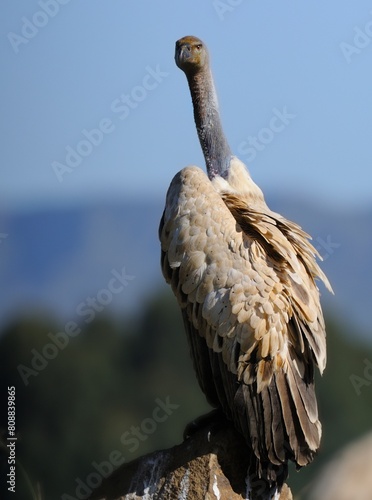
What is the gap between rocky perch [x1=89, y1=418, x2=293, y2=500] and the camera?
23.0 ft

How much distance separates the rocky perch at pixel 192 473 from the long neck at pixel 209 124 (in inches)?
76.5

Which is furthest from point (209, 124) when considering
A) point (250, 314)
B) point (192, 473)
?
point (192, 473)

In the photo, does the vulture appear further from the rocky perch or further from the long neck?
the long neck

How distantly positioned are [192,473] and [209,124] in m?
2.65

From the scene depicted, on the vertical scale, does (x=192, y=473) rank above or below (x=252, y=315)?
below

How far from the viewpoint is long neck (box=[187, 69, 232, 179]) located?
8.29 meters

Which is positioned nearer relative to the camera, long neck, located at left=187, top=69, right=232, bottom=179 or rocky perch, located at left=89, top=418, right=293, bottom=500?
rocky perch, located at left=89, top=418, right=293, bottom=500

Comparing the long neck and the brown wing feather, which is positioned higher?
the long neck

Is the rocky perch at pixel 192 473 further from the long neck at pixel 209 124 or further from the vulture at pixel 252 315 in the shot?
the long neck at pixel 209 124

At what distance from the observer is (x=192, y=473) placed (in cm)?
706

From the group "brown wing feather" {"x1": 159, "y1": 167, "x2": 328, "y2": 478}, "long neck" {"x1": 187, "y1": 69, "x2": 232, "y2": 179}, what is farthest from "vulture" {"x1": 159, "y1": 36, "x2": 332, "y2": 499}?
"long neck" {"x1": 187, "y1": 69, "x2": 232, "y2": 179}

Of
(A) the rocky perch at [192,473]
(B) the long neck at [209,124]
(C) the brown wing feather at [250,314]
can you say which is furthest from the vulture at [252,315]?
(B) the long neck at [209,124]

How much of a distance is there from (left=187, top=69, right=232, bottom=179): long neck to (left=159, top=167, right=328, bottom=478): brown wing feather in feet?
2.78

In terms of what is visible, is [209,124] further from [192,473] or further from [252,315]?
[192,473]
